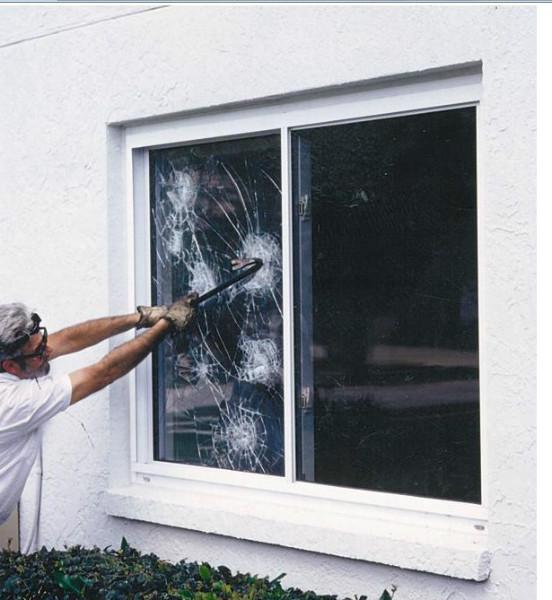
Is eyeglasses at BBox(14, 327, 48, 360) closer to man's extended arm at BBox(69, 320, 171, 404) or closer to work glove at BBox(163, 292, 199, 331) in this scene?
man's extended arm at BBox(69, 320, 171, 404)

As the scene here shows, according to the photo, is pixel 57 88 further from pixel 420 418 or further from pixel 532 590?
pixel 532 590

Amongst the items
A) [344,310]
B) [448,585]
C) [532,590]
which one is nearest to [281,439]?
[344,310]

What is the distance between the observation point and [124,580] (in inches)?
179

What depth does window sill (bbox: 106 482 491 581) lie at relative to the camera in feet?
13.5

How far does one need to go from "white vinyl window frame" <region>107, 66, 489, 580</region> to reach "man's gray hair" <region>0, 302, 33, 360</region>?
74cm

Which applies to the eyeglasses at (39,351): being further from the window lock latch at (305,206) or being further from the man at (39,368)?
the window lock latch at (305,206)

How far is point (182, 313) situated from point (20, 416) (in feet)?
3.10

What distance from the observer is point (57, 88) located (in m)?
5.61

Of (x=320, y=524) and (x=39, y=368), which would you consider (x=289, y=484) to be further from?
(x=39, y=368)

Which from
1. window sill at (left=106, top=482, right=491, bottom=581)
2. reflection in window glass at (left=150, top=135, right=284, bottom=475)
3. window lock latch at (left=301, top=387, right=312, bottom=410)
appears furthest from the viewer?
reflection in window glass at (left=150, top=135, right=284, bottom=475)

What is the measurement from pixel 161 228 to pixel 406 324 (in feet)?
5.25

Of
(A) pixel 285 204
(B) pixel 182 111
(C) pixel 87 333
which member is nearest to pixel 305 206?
(A) pixel 285 204

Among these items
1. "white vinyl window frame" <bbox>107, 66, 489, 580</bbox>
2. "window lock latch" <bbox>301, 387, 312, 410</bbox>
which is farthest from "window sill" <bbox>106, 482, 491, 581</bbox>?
"window lock latch" <bbox>301, 387, 312, 410</bbox>

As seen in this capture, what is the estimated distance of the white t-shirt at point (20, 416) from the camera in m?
4.68
